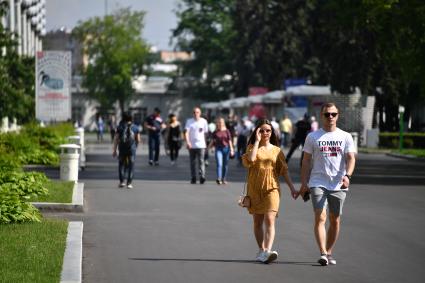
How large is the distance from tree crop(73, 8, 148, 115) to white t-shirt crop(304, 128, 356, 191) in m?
106

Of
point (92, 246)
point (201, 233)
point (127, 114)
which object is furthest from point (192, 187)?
point (92, 246)

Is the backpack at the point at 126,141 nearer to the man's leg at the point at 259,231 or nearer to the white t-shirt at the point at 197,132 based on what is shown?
the white t-shirt at the point at 197,132

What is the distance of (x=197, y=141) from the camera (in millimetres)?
27172

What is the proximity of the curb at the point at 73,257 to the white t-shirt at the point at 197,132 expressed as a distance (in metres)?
12.5

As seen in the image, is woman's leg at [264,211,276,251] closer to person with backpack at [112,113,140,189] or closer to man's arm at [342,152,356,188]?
man's arm at [342,152,356,188]

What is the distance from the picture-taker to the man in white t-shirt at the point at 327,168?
39.4ft

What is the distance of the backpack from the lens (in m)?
25.2

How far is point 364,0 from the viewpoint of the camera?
1368 inches

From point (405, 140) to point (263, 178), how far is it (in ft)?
148

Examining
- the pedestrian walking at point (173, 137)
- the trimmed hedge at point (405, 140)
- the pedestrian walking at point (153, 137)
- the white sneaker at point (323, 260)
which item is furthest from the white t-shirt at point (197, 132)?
the trimmed hedge at point (405, 140)

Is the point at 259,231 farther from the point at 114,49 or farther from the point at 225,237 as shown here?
the point at 114,49

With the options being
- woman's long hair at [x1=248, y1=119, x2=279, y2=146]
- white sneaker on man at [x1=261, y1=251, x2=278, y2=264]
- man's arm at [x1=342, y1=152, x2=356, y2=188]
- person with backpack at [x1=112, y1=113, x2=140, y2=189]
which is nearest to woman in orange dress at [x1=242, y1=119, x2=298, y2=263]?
woman's long hair at [x1=248, y1=119, x2=279, y2=146]

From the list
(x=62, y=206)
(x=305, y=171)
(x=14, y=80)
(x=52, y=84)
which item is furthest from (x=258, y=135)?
(x=14, y=80)

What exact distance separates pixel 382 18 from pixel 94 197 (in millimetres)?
17522
